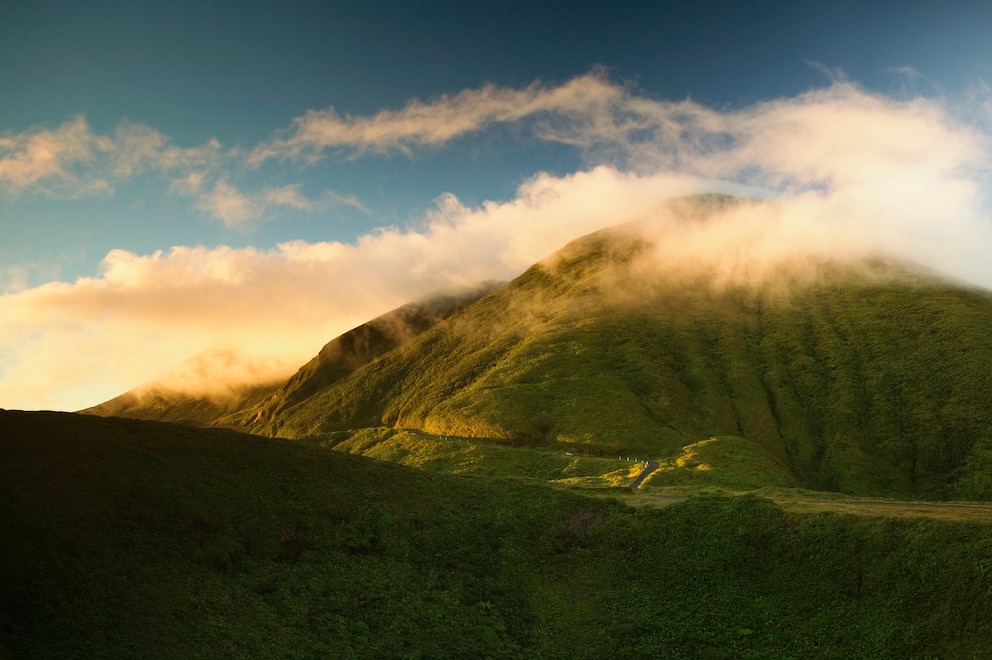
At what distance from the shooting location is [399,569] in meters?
38.1

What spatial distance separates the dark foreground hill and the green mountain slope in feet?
214

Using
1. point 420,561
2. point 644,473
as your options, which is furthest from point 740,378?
point 420,561

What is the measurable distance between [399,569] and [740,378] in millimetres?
110972

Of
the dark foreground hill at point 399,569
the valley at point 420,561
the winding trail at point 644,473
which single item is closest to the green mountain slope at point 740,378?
the winding trail at point 644,473

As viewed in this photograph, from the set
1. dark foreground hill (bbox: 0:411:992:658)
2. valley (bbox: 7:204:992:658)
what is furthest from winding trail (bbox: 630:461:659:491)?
dark foreground hill (bbox: 0:411:992:658)

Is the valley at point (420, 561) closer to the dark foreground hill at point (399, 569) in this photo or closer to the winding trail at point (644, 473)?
the dark foreground hill at point (399, 569)

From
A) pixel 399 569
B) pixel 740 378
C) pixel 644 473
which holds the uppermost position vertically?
pixel 740 378

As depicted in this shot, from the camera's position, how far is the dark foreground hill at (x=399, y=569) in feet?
93.5

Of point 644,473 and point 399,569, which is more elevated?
point 399,569

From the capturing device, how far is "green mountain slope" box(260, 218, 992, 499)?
10512 cm

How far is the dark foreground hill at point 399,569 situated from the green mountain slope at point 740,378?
65.2m

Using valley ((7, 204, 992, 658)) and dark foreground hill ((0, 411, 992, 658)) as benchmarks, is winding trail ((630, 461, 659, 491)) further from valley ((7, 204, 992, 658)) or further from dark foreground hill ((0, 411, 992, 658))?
dark foreground hill ((0, 411, 992, 658))

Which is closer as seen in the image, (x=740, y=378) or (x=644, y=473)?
(x=644, y=473)

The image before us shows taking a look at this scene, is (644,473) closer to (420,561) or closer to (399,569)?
(420,561)
